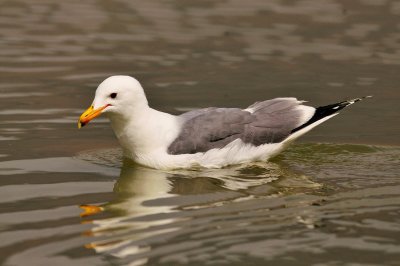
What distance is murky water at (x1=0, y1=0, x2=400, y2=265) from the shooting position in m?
8.48

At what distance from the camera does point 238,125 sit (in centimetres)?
1100

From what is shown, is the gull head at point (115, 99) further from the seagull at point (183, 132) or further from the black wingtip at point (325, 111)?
the black wingtip at point (325, 111)

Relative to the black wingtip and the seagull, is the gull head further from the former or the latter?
the black wingtip

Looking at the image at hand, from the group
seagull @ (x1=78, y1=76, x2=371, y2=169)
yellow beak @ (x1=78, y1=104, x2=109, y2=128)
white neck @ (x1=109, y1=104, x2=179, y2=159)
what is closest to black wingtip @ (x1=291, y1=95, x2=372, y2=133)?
seagull @ (x1=78, y1=76, x2=371, y2=169)

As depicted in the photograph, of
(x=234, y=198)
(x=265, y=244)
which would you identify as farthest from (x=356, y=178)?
(x=265, y=244)

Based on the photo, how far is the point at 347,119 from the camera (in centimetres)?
1316

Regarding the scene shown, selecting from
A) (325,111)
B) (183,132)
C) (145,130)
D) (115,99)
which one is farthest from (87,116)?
(325,111)

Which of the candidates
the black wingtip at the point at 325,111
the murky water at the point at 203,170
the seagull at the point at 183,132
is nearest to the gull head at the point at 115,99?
the seagull at the point at 183,132

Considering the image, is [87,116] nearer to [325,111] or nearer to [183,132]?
[183,132]

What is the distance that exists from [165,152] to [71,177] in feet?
3.27

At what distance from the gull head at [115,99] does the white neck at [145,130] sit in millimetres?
69

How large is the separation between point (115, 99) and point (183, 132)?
79 centimetres

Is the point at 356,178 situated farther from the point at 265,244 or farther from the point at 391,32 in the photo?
the point at 391,32

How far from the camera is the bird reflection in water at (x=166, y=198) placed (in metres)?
8.55
